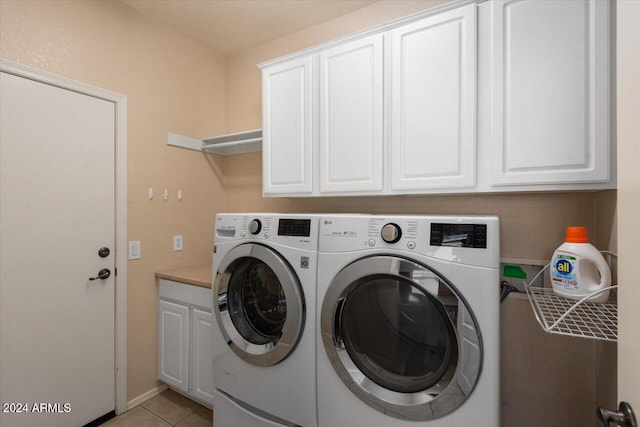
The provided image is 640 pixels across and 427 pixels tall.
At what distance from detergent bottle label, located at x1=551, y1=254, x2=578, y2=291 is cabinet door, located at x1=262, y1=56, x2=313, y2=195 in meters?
1.22

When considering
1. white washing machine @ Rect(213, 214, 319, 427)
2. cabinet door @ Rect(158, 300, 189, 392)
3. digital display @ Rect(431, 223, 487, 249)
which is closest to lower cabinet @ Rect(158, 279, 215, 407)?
cabinet door @ Rect(158, 300, 189, 392)

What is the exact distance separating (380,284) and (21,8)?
90.4 inches

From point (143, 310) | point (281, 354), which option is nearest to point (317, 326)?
point (281, 354)

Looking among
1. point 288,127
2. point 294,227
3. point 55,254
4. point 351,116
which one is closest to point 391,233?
point 294,227

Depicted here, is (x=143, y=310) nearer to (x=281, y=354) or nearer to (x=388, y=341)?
(x=281, y=354)

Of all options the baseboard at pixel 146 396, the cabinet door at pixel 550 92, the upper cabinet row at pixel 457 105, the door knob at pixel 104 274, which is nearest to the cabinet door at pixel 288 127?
the upper cabinet row at pixel 457 105

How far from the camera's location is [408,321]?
1170 mm

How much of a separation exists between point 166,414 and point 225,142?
1991mm

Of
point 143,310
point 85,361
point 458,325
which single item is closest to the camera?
point 458,325

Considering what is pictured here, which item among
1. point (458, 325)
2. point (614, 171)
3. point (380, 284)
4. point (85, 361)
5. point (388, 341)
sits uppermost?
point (614, 171)

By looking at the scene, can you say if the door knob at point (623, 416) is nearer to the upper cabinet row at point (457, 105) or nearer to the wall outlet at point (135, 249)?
the upper cabinet row at point (457, 105)

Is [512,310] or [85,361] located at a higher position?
[512,310]

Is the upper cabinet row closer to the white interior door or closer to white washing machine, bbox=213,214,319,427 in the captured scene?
white washing machine, bbox=213,214,319,427

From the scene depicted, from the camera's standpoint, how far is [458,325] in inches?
40.9
